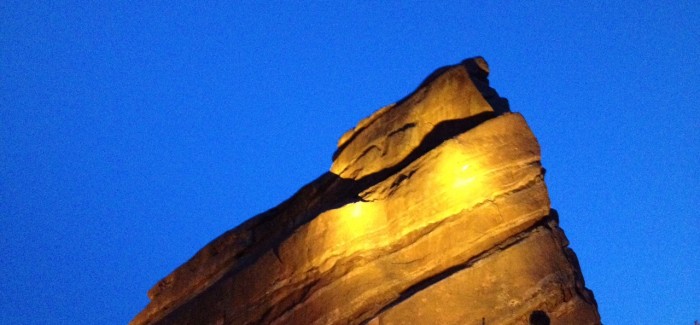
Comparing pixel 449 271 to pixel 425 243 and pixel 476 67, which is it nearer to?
pixel 425 243

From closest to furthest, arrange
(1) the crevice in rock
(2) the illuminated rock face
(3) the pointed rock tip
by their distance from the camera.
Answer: (2) the illuminated rock face → (1) the crevice in rock → (3) the pointed rock tip

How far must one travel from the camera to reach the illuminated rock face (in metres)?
9.82

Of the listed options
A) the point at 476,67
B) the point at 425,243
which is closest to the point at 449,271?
the point at 425,243

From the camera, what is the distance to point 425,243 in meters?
11.0

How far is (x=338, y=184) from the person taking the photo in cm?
1443

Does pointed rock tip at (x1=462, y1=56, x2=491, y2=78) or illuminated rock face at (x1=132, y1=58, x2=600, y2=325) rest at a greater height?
pointed rock tip at (x1=462, y1=56, x2=491, y2=78)

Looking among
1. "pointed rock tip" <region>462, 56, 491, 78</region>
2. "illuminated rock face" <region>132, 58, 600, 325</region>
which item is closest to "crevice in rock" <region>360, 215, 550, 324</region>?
"illuminated rock face" <region>132, 58, 600, 325</region>

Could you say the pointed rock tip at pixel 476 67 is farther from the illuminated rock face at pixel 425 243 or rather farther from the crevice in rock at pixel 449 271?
the crevice in rock at pixel 449 271

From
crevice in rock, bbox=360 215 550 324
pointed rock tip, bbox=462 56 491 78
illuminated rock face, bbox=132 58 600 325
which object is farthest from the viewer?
pointed rock tip, bbox=462 56 491 78

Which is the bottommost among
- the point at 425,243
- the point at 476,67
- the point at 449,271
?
the point at 449,271

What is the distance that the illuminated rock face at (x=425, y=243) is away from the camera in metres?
9.82

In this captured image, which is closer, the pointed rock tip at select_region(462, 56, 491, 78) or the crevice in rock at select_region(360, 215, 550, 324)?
the crevice in rock at select_region(360, 215, 550, 324)

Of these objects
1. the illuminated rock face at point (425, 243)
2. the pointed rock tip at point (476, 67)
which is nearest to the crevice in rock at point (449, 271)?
the illuminated rock face at point (425, 243)

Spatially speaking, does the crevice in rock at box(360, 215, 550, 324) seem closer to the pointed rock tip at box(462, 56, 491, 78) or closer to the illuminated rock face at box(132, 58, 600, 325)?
the illuminated rock face at box(132, 58, 600, 325)
